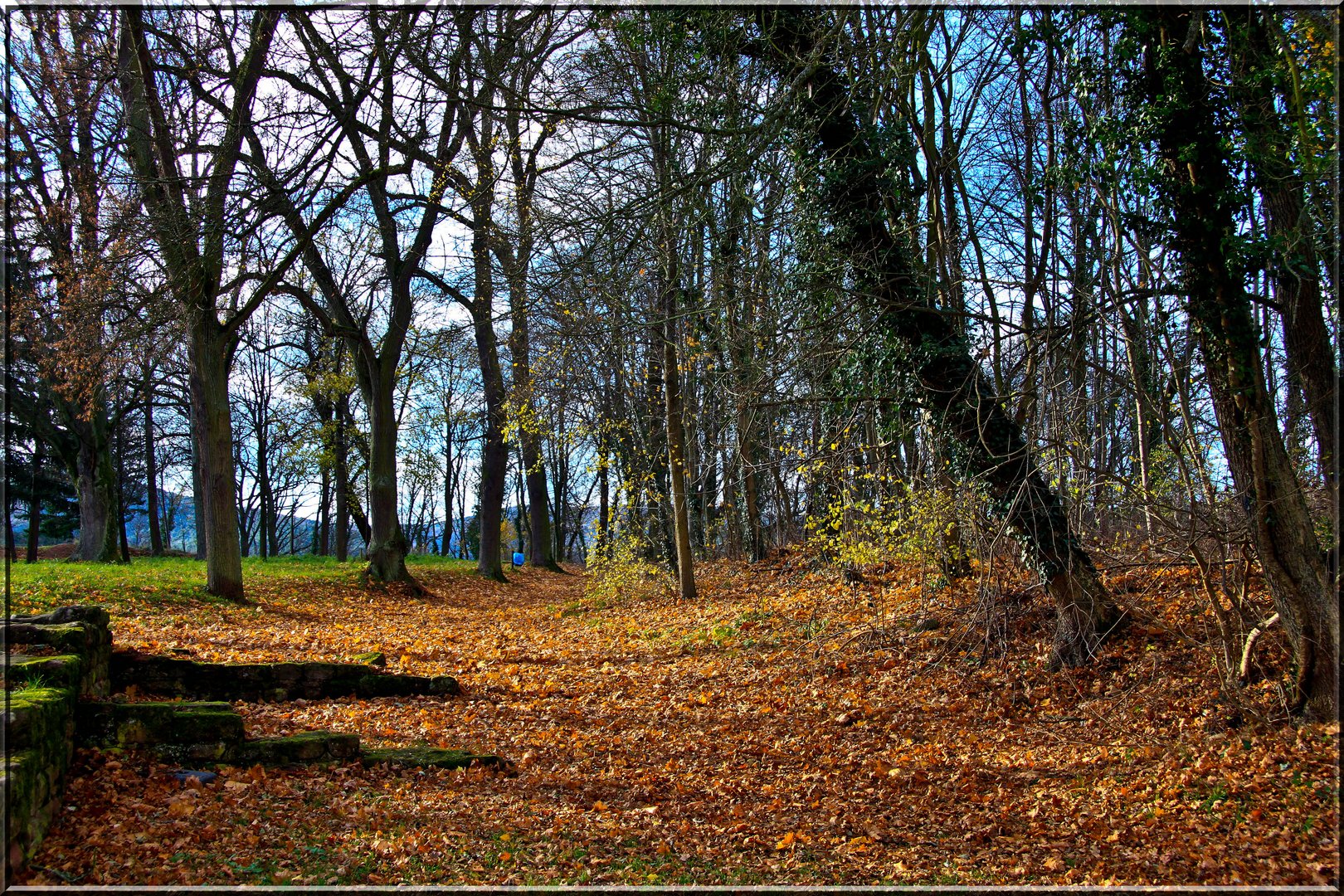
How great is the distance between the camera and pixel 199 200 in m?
9.18

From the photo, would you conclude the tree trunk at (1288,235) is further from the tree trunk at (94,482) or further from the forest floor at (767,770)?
the tree trunk at (94,482)

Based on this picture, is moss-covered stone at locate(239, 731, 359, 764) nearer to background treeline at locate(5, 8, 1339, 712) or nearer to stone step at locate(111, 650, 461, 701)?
stone step at locate(111, 650, 461, 701)

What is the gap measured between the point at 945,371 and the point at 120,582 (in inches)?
446

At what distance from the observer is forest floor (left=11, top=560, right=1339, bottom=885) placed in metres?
4.02

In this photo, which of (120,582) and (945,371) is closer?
A: (945,371)

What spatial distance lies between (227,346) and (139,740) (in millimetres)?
9011

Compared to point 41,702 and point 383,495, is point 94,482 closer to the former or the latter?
point 383,495

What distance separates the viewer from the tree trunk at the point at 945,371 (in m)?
7.29

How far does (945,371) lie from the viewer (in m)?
7.67

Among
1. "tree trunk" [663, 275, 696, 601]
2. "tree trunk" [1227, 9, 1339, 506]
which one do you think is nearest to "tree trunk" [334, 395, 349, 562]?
"tree trunk" [663, 275, 696, 601]

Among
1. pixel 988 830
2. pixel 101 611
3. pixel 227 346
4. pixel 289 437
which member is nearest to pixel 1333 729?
pixel 988 830

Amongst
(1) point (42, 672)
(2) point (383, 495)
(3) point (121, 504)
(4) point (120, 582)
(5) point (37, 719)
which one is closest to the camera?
(5) point (37, 719)

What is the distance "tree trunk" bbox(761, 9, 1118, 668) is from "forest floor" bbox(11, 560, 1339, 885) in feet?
1.51

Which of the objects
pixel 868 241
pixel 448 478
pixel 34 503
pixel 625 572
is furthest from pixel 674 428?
pixel 448 478
